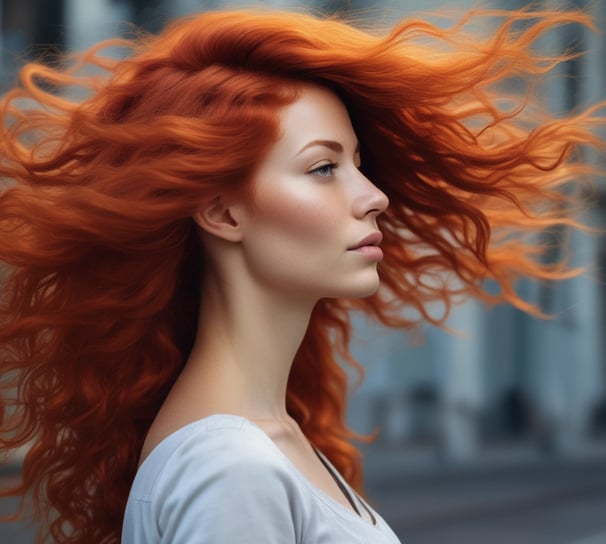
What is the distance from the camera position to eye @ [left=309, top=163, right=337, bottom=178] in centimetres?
224

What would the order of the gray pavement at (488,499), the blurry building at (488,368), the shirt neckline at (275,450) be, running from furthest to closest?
the blurry building at (488,368), the gray pavement at (488,499), the shirt neckline at (275,450)

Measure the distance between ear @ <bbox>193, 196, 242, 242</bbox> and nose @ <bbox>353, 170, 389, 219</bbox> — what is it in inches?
8.9

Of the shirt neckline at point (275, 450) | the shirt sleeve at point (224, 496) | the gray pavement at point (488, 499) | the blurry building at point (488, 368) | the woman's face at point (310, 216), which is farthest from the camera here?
the blurry building at point (488, 368)

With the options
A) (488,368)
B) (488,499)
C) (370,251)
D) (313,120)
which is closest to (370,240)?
(370,251)

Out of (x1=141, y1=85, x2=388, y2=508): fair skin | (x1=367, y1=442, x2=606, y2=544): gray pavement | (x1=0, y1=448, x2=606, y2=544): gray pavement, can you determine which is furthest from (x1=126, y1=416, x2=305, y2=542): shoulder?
(x1=367, y1=442, x2=606, y2=544): gray pavement

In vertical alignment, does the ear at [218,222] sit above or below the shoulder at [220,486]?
above

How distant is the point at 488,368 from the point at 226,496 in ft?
60.6

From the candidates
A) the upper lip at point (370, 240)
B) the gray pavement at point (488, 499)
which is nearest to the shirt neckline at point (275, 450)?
the upper lip at point (370, 240)

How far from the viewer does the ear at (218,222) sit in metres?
2.25

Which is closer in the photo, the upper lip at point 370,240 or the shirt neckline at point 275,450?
the shirt neckline at point 275,450

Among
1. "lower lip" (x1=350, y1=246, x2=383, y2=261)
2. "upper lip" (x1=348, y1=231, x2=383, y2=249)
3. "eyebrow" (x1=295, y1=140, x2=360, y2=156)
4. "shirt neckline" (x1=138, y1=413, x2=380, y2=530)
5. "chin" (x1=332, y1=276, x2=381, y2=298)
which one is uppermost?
"eyebrow" (x1=295, y1=140, x2=360, y2=156)

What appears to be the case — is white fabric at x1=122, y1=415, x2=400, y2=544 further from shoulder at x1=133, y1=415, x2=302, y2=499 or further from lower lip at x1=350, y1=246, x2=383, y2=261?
lower lip at x1=350, y1=246, x2=383, y2=261

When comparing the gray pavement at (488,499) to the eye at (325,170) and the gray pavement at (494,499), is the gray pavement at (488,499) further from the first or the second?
the eye at (325,170)

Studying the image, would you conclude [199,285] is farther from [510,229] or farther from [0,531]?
[0,531]
